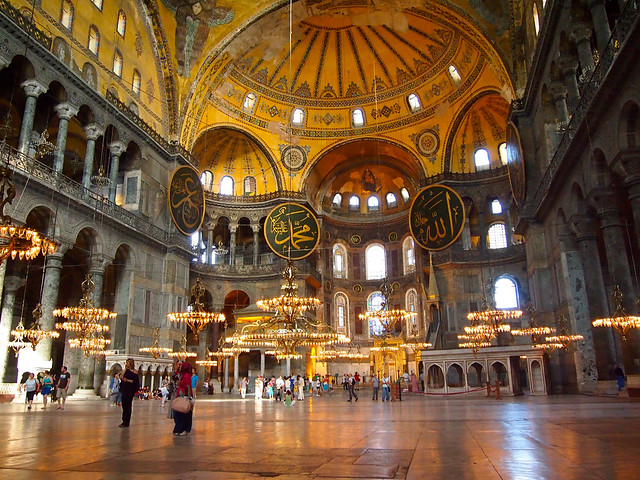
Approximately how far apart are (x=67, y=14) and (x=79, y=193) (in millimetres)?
5590

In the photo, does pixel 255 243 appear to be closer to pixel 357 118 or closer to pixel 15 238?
pixel 357 118

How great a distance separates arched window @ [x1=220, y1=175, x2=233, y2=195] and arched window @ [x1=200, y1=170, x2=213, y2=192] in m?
0.59

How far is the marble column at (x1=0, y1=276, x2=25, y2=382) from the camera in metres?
14.6

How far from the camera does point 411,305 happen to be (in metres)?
28.3

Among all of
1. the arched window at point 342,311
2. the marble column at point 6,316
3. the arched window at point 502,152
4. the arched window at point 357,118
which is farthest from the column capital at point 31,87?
the arched window at point 502,152

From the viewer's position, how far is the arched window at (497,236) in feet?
81.6

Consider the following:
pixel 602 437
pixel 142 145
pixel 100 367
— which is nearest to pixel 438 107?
pixel 142 145

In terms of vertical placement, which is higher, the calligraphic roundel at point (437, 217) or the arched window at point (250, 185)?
the arched window at point (250, 185)

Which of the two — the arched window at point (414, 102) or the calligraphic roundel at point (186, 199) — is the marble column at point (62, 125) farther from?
the arched window at point (414, 102)

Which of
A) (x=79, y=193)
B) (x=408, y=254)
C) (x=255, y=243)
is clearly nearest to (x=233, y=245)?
(x=255, y=243)

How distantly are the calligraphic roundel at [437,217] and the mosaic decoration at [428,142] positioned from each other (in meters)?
7.30

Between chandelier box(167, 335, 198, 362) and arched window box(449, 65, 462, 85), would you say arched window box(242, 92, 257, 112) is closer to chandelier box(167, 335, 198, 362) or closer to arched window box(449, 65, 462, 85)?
arched window box(449, 65, 462, 85)

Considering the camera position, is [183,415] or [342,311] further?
[342,311]

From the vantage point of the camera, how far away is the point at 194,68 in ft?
70.9
